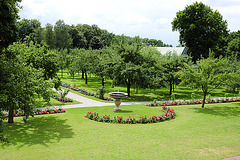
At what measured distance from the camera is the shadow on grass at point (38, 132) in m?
10.1

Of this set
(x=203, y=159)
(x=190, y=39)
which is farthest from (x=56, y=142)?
(x=190, y=39)

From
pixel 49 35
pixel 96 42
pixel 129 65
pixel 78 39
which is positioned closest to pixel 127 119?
pixel 129 65

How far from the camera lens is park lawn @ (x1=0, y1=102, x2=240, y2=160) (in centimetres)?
853

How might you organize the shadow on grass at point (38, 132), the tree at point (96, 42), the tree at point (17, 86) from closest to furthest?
the tree at point (17, 86) → the shadow on grass at point (38, 132) → the tree at point (96, 42)

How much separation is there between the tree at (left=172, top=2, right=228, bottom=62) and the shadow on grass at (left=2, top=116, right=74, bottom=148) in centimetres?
3775

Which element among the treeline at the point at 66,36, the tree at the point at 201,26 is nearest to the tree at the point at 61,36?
the treeline at the point at 66,36

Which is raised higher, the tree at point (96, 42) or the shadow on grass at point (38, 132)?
the tree at point (96, 42)

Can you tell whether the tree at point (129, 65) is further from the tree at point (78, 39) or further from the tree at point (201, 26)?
the tree at point (78, 39)

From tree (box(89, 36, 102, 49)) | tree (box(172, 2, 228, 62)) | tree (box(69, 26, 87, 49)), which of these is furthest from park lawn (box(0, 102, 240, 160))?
tree (box(69, 26, 87, 49))

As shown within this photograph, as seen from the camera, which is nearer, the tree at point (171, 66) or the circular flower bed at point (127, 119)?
the circular flower bed at point (127, 119)

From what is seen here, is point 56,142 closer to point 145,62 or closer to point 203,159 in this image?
point 203,159

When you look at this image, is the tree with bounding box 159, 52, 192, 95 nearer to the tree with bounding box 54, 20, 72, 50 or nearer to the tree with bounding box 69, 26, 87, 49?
the tree with bounding box 54, 20, 72, 50

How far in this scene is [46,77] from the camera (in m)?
18.5

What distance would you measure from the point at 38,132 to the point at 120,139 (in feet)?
15.3
